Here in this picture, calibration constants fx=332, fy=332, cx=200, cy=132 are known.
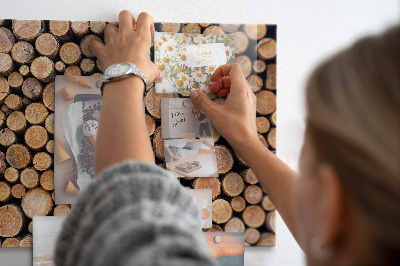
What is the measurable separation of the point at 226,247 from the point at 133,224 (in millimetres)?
564

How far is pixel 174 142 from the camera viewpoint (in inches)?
37.1

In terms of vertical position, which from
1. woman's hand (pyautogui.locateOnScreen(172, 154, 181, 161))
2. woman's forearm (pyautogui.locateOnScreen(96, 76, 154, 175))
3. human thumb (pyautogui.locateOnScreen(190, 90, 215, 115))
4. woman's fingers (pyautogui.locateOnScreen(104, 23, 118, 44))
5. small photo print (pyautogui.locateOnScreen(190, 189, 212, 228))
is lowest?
small photo print (pyautogui.locateOnScreen(190, 189, 212, 228))

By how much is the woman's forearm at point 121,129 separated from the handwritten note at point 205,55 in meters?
0.28

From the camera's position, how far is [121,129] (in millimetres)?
631

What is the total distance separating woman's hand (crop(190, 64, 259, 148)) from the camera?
0.90m

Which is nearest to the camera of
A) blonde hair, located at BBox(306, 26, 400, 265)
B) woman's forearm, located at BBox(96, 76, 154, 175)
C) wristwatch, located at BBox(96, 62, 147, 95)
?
blonde hair, located at BBox(306, 26, 400, 265)

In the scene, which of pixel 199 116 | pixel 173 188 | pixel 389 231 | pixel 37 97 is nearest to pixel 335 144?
pixel 389 231

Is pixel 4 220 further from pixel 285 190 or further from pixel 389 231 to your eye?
pixel 389 231

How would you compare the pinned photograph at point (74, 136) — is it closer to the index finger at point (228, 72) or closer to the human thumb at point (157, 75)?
the human thumb at point (157, 75)

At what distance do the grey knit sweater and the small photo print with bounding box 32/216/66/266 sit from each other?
1.33 ft

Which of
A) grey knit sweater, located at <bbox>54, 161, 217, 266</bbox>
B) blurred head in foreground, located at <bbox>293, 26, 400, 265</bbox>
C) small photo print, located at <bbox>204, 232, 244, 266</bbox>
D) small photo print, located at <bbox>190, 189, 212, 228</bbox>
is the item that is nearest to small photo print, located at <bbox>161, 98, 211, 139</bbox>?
small photo print, located at <bbox>190, 189, 212, 228</bbox>

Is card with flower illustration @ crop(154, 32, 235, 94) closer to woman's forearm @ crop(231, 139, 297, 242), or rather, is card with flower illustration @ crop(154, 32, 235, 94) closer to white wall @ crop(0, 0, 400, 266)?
white wall @ crop(0, 0, 400, 266)

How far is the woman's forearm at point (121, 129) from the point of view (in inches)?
23.9

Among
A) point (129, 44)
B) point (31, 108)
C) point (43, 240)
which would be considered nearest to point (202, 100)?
point (129, 44)
